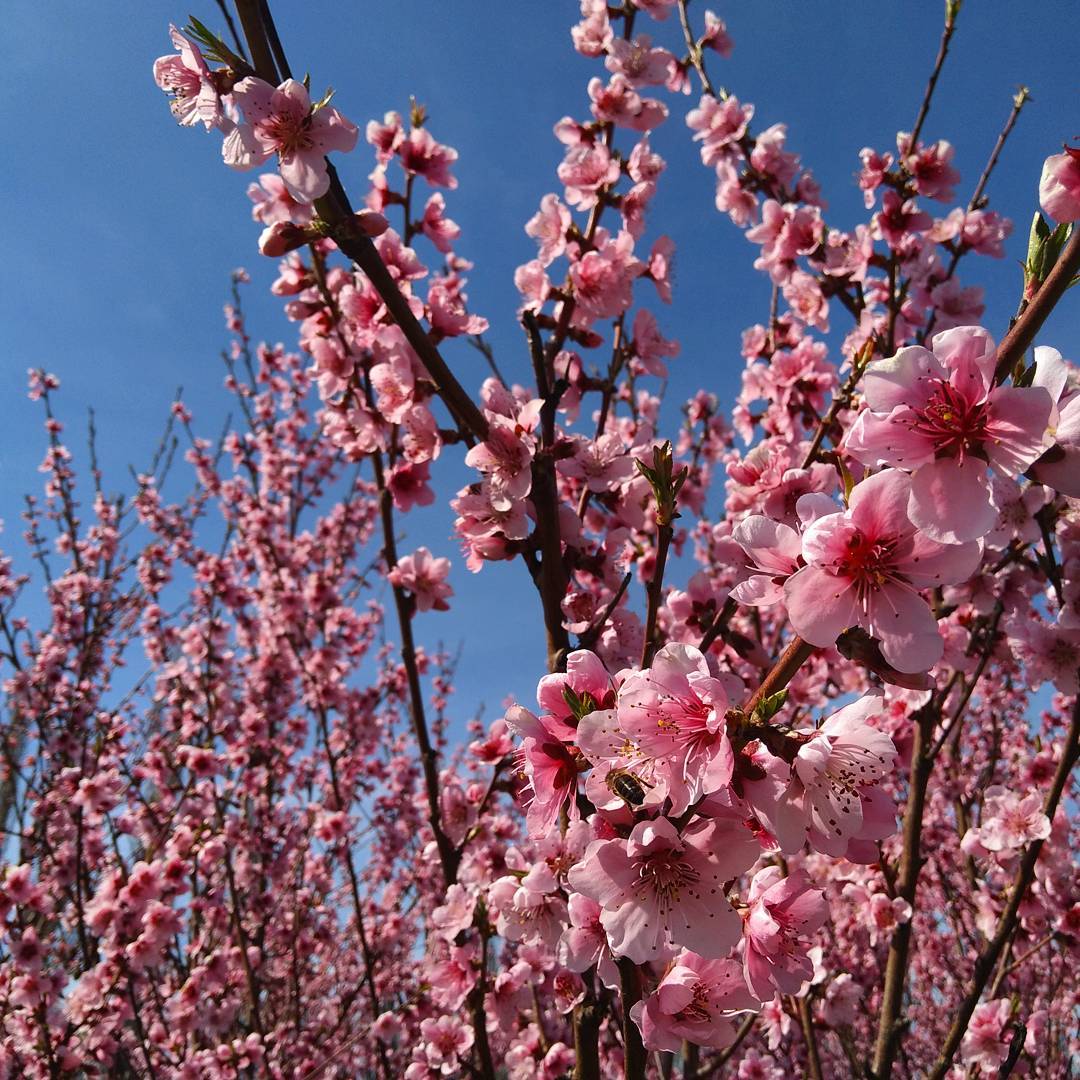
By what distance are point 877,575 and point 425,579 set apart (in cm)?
172

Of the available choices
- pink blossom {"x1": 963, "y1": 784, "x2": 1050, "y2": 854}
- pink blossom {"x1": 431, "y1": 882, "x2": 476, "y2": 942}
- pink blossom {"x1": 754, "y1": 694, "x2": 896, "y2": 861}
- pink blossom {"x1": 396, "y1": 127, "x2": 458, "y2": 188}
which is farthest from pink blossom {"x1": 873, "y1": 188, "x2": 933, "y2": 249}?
pink blossom {"x1": 431, "y1": 882, "x2": 476, "y2": 942}

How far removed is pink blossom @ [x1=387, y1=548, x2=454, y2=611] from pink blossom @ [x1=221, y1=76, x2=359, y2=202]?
3.96 feet

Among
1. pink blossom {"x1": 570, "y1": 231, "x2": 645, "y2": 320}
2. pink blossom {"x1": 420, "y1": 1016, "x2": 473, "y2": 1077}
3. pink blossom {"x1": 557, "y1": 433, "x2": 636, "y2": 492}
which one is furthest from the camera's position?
pink blossom {"x1": 420, "y1": 1016, "x2": 473, "y2": 1077}

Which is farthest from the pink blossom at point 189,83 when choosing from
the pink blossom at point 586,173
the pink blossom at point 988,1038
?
the pink blossom at point 988,1038

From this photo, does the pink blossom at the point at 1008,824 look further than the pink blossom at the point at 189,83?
Yes

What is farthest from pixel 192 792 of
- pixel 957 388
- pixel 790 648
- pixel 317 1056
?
pixel 957 388

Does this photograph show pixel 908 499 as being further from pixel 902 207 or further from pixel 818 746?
pixel 902 207

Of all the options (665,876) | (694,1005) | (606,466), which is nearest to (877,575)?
(665,876)

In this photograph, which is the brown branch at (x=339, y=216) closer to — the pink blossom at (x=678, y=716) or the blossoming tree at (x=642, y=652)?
the blossoming tree at (x=642, y=652)

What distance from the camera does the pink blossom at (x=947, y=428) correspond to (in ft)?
3.14

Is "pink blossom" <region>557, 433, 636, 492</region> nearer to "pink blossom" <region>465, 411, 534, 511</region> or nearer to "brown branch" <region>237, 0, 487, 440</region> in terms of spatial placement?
"pink blossom" <region>465, 411, 534, 511</region>

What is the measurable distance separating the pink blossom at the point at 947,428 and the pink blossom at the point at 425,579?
1723 mm

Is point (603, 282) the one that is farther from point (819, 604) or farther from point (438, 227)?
point (819, 604)

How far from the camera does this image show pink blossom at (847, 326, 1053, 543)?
957mm
